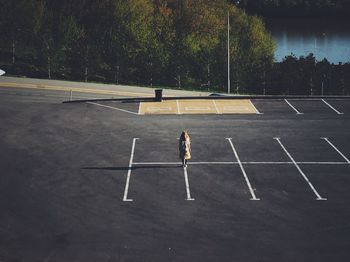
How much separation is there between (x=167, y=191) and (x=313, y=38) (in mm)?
83747

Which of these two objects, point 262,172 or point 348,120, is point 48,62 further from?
point 262,172

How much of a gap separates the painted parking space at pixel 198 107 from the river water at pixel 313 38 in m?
44.4

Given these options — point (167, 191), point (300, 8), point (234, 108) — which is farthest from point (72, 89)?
point (300, 8)

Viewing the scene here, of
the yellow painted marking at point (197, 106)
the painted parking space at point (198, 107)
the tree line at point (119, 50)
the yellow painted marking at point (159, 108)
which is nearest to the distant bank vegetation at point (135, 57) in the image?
the tree line at point (119, 50)

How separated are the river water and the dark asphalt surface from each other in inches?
2052

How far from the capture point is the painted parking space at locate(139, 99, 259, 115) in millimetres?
36844

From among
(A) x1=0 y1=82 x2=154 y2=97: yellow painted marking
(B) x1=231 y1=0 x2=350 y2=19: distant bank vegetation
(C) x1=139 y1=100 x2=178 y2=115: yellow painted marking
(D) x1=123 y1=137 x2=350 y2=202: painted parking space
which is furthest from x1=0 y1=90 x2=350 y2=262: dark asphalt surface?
(B) x1=231 y1=0 x2=350 y2=19: distant bank vegetation

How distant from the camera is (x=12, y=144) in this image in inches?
1184

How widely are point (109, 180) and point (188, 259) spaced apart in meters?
7.88

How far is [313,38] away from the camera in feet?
331

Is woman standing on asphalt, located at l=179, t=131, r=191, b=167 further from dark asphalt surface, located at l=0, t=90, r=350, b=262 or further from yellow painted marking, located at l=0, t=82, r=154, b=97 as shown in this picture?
yellow painted marking, located at l=0, t=82, r=154, b=97

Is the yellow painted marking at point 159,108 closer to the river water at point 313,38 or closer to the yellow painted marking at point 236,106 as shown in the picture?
the yellow painted marking at point 236,106

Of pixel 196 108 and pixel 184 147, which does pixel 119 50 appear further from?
pixel 184 147

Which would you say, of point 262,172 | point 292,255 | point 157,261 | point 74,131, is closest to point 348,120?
point 262,172
